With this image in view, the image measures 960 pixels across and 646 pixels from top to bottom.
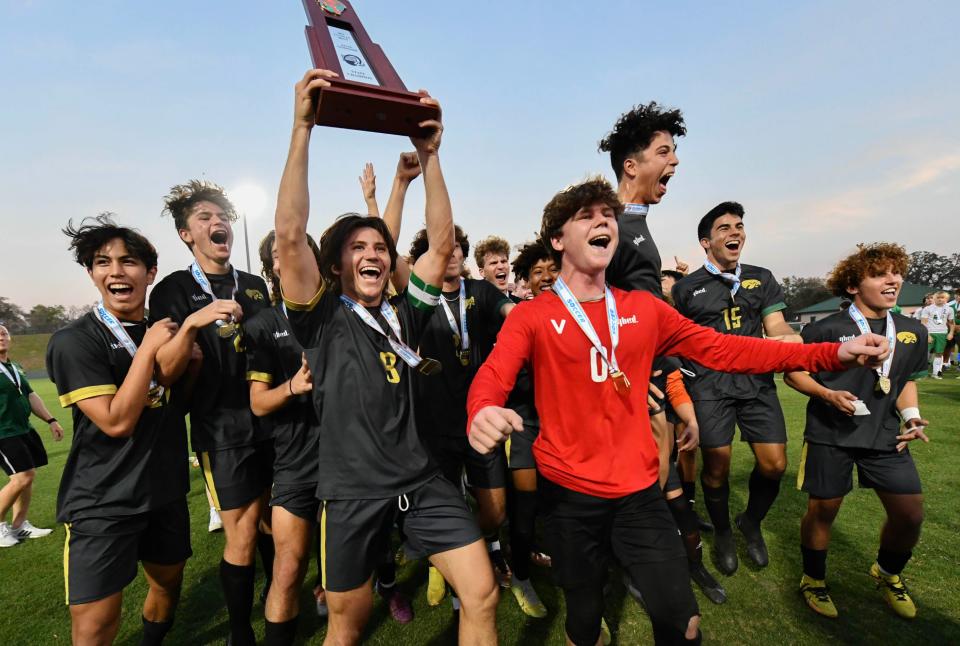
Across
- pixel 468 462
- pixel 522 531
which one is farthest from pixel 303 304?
pixel 522 531

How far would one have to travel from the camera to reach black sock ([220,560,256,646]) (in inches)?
122

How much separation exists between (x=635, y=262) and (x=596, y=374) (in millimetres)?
1025

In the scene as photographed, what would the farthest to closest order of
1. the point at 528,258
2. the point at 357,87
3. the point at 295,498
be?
the point at 528,258 → the point at 295,498 → the point at 357,87

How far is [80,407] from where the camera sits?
2.52 m

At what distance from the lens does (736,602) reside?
3.49m

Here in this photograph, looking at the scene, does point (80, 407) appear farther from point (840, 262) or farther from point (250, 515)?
point (840, 262)

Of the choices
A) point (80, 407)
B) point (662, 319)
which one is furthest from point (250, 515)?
point (662, 319)

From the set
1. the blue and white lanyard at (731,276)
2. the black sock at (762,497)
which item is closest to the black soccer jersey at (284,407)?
the black sock at (762,497)

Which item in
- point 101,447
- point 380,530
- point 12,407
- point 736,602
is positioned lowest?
point 736,602

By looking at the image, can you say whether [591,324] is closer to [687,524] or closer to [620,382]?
[620,382]

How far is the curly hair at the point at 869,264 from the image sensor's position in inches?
137

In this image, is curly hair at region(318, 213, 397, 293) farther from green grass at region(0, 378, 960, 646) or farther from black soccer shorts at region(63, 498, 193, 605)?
green grass at region(0, 378, 960, 646)

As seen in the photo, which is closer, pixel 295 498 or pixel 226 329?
pixel 226 329

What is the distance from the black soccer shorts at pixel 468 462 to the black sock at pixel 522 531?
0.92 ft
